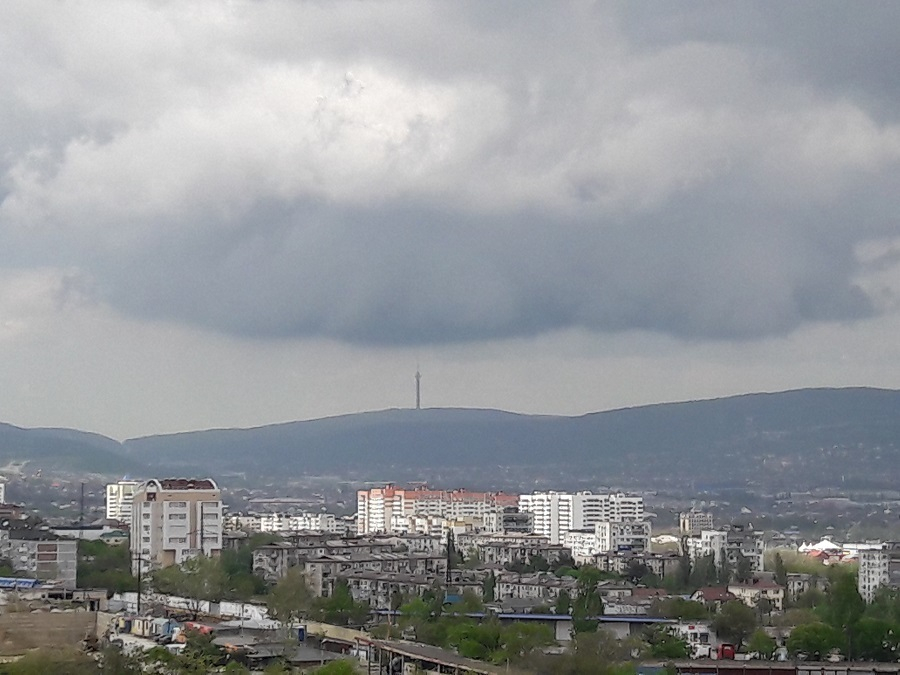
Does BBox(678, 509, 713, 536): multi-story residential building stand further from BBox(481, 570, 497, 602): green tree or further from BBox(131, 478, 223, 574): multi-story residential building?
BBox(481, 570, 497, 602): green tree

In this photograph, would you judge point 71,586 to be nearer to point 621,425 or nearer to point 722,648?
point 722,648

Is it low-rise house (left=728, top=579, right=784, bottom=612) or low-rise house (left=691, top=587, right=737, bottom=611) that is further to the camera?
low-rise house (left=728, top=579, right=784, bottom=612)

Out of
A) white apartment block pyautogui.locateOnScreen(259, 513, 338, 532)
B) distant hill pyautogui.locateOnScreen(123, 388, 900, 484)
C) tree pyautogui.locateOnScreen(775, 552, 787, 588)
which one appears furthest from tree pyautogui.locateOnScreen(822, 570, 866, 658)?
distant hill pyautogui.locateOnScreen(123, 388, 900, 484)

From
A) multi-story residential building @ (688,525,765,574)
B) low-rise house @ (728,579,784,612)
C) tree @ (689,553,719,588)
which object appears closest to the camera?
low-rise house @ (728,579,784,612)

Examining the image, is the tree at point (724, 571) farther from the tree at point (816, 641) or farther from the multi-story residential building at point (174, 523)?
the tree at point (816, 641)

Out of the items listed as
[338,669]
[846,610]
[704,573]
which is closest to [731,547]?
[704,573]

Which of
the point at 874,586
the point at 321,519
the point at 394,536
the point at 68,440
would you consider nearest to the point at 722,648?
the point at 874,586
